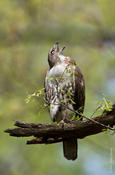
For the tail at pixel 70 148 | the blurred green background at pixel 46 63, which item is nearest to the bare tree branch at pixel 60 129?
the tail at pixel 70 148

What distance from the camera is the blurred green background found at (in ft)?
25.7

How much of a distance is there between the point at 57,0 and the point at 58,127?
635 centimetres

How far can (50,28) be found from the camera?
961cm

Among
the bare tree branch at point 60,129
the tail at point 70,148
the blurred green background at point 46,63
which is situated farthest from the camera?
the blurred green background at point 46,63

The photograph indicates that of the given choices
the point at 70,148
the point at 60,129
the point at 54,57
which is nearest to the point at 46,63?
the point at 54,57

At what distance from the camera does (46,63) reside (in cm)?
892

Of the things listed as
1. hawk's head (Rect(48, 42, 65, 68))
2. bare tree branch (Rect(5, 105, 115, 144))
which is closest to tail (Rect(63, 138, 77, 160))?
bare tree branch (Rect(5, 105, 115, 144))

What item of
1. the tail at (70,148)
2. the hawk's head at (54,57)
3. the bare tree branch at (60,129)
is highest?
the hawk's head at (54,57)

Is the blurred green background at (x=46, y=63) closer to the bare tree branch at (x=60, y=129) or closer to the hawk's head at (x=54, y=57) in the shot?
the hawk's head at (x=54, y=57)

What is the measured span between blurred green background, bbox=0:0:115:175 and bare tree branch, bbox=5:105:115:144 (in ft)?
6.84

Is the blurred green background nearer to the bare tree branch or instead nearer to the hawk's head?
the hawk's head

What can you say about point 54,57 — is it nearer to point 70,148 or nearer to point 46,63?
point 70,148

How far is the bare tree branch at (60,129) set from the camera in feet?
15.8

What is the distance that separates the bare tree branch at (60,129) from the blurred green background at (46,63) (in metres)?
2.08
